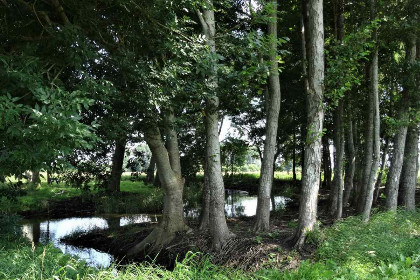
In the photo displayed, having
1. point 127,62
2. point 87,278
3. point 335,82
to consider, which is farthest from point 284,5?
point 87,278

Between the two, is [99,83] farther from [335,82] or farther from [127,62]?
[335,82]

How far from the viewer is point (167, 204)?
363 inches

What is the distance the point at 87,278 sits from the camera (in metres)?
4.11

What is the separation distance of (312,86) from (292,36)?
5.66 m

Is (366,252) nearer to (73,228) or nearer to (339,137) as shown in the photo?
(339,137)

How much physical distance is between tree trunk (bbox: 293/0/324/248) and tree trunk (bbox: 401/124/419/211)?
536 centimetres

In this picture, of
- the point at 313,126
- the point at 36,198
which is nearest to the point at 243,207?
the point at 36,198

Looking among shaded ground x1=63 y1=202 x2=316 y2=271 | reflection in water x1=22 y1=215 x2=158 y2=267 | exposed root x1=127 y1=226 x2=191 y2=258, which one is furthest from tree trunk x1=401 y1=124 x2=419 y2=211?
reflection in water x1=22 y1=215 x2=158 y2=267

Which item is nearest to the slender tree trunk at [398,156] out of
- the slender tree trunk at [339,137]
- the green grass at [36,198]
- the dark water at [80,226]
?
the slender tree trunk at [339,137]

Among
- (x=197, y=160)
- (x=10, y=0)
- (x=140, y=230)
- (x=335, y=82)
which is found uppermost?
(x=10, y=0)

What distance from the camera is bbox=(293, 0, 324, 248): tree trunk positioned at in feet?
23.1

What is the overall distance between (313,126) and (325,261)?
2659 millimetres

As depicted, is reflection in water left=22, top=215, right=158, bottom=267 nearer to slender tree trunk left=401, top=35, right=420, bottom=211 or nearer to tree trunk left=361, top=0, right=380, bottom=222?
tree trunk left=361, top=0, right=380, bottom=222

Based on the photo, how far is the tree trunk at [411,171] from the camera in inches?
422
